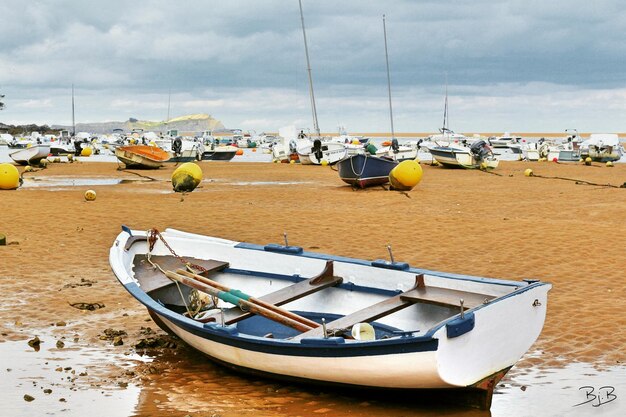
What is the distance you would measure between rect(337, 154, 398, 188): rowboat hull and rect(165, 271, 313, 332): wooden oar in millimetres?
17492

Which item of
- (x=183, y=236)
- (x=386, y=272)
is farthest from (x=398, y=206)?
(x=386, y=272)

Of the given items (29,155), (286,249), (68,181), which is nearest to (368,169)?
(68,181)

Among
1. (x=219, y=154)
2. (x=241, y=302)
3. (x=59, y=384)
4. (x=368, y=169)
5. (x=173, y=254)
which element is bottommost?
(x=59, y=384)

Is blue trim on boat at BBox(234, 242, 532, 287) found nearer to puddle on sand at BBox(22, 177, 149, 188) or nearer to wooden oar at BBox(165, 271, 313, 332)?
wooden oar at BBox(165, 271, 313, 332)

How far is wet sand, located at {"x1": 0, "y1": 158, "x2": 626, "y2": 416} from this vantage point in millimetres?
7258

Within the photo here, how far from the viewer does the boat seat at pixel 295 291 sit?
313 inches

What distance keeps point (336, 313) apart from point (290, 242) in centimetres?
683

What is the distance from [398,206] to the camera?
21406 millimetres

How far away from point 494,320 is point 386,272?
208 centimetres

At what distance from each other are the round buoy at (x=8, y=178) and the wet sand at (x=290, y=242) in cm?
52

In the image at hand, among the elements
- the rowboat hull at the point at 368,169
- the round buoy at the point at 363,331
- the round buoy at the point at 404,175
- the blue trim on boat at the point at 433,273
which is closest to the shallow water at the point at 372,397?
the round buoy at the point at 363,331

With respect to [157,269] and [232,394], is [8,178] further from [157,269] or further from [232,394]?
[232,394]
